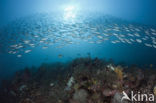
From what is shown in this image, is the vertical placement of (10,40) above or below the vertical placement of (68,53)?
above

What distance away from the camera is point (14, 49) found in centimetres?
1244

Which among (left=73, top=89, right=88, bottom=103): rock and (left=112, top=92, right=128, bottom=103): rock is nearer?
(left=112, top=92, right=128, bottom=103): rock

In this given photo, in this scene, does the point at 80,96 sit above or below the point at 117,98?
Result: below

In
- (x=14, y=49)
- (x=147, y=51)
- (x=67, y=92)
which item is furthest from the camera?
(x=147, y=51)

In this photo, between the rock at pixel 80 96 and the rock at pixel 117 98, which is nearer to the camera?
the rock at pixel 117 98

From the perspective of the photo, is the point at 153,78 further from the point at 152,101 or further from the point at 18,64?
the point at 18,64

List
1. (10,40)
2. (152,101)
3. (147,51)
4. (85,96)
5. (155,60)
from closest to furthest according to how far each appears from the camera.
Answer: (152,101) < (85,96) < (10,40) < (155,60) < (147,51)

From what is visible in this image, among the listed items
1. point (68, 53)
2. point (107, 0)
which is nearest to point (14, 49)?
point (68, 53)

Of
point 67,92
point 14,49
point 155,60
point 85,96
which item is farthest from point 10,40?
point 155,60

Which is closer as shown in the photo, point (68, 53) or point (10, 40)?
point (10, 40)

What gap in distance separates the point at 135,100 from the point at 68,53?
26.8m

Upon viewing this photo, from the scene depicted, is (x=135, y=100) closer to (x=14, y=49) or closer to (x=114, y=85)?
(x=114, y=85)

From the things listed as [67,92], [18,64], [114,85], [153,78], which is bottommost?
[18,64]

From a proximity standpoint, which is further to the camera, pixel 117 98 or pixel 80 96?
pixel 80 96
